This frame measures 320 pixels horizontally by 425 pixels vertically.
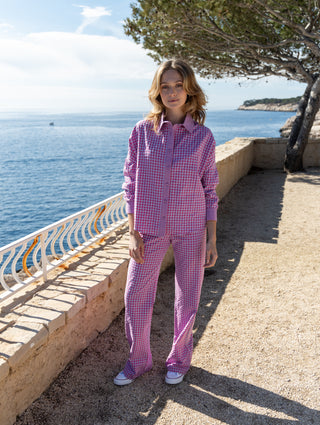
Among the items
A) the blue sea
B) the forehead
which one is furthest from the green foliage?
the blue sea

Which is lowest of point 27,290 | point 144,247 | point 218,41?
point 27,290

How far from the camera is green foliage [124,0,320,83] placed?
33.8 feet

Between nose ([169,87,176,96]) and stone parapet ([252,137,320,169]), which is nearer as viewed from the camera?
nose ([169,87,176,96])

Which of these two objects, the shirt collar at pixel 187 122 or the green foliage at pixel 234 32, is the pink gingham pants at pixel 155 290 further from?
the green foliage at pixel 234 32

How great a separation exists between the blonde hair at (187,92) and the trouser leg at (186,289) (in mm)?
751

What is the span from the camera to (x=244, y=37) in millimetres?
12391

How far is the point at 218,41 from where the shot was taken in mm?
12094

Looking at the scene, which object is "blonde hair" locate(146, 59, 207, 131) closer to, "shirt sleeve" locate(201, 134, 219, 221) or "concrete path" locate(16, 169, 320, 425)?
"shirt sleeve" locate(201, 134, 219, 221)

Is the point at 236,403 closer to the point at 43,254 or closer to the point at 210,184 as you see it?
the point at 210,184

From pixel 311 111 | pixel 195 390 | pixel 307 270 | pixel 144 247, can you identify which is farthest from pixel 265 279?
pixel 311 111

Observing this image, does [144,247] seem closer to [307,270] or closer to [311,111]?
[307,270]

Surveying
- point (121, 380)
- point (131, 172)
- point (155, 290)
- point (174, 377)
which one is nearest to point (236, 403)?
point (174, 377)

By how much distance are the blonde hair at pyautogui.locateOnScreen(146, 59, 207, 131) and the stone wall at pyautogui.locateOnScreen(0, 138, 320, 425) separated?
148 centimetres

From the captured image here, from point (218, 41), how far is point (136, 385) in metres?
11.5
